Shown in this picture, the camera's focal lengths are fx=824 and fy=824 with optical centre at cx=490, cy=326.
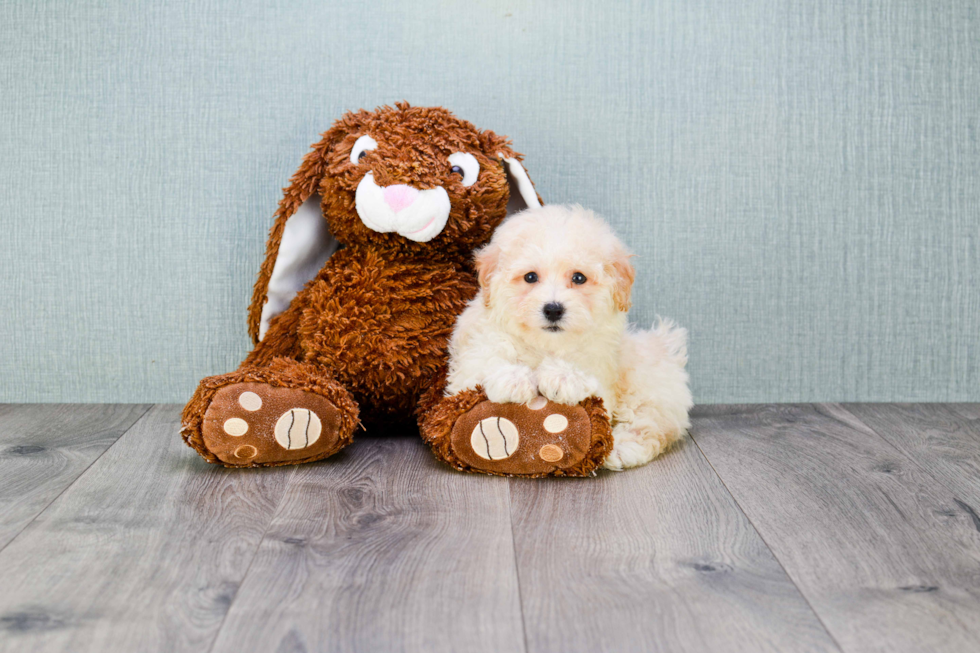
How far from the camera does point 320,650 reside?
0.81 metres

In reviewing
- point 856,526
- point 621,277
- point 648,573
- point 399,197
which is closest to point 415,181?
point 399,197

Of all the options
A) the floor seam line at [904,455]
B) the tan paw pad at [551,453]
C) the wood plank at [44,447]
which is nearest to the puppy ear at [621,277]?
the tan paw pad at [551,453]

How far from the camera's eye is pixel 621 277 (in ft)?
4.39

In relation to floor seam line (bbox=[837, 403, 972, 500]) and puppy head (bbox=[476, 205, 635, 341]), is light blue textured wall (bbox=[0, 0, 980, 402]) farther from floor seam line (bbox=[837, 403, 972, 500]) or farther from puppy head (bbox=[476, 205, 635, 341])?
puppy head (bbox=[476, 205, 635, 341])

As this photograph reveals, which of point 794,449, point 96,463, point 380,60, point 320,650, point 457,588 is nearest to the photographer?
point 320,650

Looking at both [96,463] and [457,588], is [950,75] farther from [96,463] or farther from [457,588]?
[96,463]

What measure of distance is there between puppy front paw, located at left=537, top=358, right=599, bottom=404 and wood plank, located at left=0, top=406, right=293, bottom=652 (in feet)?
1.45

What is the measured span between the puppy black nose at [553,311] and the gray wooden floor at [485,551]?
10.5 inches

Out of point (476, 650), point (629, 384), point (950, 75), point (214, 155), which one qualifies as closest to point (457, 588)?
point (476, 650)

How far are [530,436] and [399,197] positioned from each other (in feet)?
1.51

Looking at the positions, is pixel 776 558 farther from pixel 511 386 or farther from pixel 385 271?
pixel 385 271

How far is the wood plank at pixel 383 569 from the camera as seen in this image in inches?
33.1

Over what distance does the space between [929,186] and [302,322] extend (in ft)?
4.56

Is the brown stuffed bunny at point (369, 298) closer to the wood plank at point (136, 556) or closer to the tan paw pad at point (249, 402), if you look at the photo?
the tan paw pad at point (249, 402)
